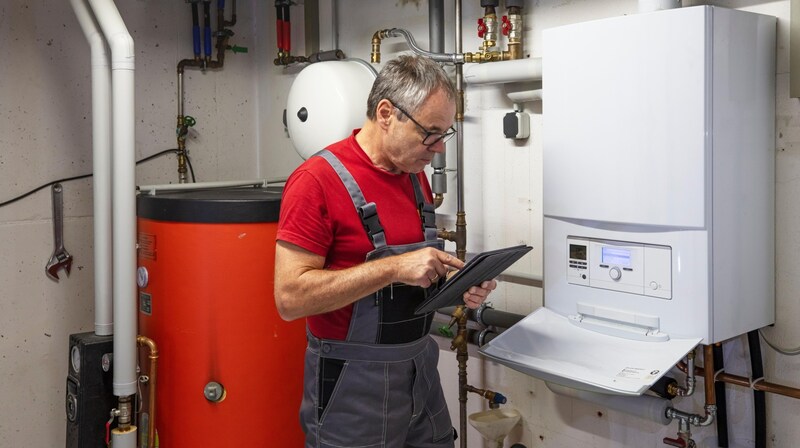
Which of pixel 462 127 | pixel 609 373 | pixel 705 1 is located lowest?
pixel 609 373

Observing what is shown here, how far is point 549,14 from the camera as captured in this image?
6.59ft

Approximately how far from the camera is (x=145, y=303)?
2.19 metres

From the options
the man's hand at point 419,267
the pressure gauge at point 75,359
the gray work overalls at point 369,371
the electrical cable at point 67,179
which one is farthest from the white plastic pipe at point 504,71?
the pressure gauge at point 75,359

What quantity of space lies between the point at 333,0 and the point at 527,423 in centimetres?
154

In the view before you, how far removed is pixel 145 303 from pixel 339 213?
98 centimetres

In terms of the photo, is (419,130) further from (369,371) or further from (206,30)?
(206,30)

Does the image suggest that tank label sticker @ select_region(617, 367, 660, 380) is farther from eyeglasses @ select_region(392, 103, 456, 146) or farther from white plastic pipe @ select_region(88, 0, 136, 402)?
white plastic pipe @ select_region(88, 0, 136, 402)

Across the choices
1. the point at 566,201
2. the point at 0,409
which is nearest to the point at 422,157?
the point at 566,201

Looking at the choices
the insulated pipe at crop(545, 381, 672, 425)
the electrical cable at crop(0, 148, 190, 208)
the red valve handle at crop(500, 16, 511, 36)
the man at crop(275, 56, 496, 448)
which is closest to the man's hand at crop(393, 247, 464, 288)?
the man at crop(275, 56, 496, 448)

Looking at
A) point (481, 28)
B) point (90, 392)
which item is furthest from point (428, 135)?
point (90, 392)

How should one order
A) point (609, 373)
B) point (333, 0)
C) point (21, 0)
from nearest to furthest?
point (609, 373)
point (21, 0)
point (333, 0)

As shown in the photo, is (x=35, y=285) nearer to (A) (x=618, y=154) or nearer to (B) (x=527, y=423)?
(B) (x=527, y=423)

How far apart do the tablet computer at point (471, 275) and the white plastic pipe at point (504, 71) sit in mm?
610

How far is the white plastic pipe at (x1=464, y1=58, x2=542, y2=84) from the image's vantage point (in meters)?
1.91
